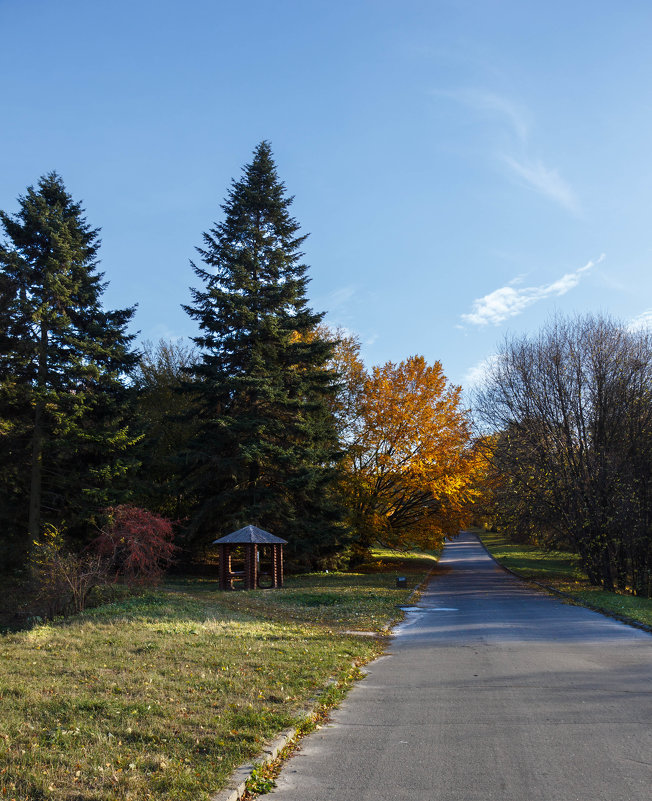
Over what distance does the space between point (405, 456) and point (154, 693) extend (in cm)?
2578

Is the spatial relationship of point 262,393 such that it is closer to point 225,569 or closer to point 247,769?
point 225,569

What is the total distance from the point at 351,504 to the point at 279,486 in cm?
509

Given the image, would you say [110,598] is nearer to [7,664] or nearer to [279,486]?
[7,664]

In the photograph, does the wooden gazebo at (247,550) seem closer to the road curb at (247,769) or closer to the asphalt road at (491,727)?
the asphalt road at (491,727)

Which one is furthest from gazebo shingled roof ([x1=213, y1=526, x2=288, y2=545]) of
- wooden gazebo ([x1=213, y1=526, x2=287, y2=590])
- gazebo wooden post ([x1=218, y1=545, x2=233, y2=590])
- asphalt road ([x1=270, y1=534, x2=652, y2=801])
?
asphalt road ([x1=270, y1=534, x2=652, y2=801])

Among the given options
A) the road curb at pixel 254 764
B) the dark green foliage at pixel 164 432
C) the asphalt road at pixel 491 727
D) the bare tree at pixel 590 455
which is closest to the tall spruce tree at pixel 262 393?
the dark green foliage at pixel 164 432

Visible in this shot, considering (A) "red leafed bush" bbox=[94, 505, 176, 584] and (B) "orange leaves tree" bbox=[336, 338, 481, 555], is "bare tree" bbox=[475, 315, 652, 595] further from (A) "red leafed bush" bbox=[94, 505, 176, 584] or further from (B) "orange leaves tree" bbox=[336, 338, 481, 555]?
(A) "red leafed bush" bbox=[94, 505, 176, 584]

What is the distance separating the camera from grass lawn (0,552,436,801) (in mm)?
4758

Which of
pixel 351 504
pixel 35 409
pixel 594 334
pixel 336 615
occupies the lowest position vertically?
pixel 336 615

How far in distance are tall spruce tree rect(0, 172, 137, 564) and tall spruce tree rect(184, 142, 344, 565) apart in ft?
14.5

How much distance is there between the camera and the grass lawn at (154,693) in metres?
4.76

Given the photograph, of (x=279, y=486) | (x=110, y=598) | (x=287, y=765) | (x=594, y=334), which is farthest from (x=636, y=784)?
(x=279, y=486)

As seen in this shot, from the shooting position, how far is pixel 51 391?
25.9m

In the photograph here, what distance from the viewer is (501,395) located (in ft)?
93.3
